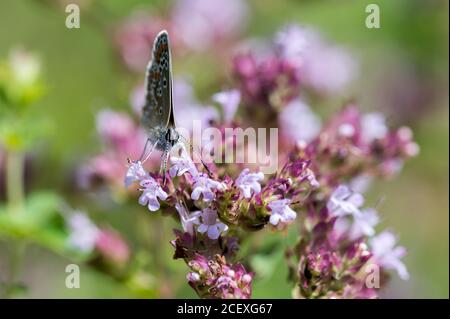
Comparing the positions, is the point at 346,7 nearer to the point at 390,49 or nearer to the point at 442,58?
the point at 390,49

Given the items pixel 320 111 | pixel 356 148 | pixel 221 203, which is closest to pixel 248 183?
pixel 221 203

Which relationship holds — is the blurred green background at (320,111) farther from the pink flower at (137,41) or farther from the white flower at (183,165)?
the white flower at (183,165)

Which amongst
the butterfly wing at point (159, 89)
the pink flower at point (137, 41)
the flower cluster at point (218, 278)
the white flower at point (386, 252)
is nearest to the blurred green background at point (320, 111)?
the pink flower at point (137, 41)

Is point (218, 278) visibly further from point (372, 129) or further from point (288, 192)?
point (372, 129)

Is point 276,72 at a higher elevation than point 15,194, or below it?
higher

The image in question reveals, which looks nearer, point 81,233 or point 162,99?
point 162,99

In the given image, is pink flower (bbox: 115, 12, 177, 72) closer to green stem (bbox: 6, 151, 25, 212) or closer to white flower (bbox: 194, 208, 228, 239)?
green stem (bbox: 6, 151, 25, 212)

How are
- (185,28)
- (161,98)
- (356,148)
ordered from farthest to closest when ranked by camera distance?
1. (185,28)
2. (356,148)
3. (161,98)
